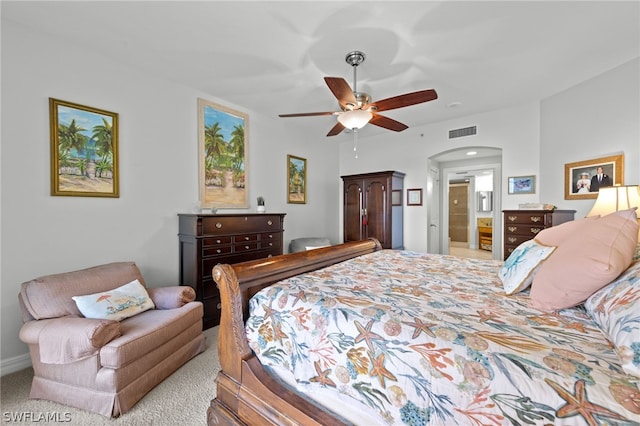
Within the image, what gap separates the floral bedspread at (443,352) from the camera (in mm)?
687

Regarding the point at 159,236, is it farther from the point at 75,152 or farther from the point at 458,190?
the point at 458,190

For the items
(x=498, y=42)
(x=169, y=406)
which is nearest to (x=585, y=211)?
(x=498, y=42)

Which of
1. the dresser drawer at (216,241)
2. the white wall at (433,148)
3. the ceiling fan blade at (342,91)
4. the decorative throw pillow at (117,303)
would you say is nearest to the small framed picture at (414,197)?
the white wall at (433,148)

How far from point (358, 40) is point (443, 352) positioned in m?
2.50

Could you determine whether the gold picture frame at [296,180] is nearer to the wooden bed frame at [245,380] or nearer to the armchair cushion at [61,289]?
the armchair cushion at [61,289]

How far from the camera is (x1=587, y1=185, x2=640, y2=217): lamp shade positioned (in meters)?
2.21

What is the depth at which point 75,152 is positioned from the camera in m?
2.38

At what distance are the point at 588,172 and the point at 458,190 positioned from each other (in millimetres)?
5444

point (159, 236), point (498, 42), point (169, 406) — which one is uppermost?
point (498, 42)

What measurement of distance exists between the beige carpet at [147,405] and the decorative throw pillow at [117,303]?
570 mm

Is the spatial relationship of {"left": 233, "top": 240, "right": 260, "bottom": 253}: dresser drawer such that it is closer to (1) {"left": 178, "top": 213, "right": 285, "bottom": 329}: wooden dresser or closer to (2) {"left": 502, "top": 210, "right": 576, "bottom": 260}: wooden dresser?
(1) {"left": 178, "top": 213, "right": 285, "bottom": 329}: wooden dresser

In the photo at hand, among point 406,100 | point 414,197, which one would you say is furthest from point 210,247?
point 414,197

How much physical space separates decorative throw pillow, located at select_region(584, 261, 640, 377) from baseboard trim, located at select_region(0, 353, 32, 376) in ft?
11.9

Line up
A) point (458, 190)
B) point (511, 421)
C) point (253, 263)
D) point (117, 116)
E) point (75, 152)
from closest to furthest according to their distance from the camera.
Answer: point (511, 421), point (253, 263), point (75, 152), point (117, 116), point (458, 190)
